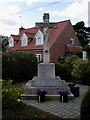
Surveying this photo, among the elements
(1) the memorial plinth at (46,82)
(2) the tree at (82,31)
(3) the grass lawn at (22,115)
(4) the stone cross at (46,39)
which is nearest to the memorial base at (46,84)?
(1) the memorial plinth at (46,82)

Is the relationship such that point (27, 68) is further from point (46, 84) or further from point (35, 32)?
point (35, 32)

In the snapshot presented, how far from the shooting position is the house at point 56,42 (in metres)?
31.3

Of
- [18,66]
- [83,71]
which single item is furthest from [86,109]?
[18,66]

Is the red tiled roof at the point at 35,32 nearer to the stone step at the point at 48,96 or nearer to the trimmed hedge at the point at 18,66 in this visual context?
the trimmed hedge at the point at 18,66

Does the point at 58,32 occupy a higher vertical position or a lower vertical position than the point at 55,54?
higher

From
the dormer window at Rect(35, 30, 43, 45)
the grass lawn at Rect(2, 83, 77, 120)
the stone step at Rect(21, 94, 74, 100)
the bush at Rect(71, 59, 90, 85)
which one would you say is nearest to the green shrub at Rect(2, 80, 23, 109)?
the grass lawn at Rect(2, 83, 77, 120)

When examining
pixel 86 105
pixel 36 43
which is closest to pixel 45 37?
pixel 86 105

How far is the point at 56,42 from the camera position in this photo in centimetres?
3131

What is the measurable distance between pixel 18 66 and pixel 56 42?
1533cm

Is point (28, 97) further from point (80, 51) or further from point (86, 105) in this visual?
point (80, 51)

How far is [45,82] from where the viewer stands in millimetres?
11227

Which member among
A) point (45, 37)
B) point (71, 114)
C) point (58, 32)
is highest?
point (58, 32)

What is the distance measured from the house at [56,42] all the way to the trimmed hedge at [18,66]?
41.8 feet

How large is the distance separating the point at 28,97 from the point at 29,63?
7.63 m
